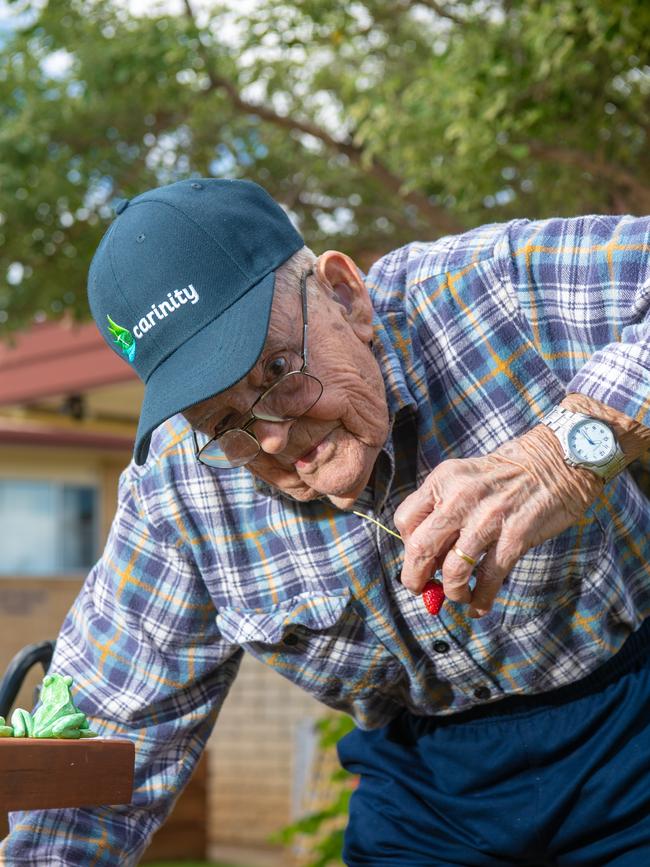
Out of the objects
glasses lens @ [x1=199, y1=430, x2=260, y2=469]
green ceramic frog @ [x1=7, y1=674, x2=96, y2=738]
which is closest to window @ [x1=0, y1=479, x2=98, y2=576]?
glasses lens @ [x1=199, y1=430, x2=260, y2=469]

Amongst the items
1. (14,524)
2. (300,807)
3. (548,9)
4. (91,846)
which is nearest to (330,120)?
(548,9)

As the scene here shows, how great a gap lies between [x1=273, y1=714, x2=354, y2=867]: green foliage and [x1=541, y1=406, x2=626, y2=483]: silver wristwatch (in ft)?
11.0

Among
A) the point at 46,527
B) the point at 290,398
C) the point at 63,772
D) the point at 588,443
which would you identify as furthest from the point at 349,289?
the point at 46,527

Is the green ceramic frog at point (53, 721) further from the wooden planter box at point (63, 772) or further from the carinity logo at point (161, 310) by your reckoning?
the carinity logo at point (161, 310)

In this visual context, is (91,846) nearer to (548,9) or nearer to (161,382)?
(161,382)

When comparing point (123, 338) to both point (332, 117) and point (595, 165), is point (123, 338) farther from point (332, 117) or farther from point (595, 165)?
point (332, 117)

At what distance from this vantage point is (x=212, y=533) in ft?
7.63

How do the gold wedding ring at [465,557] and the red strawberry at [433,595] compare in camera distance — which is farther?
the red strawberry at [433,595]

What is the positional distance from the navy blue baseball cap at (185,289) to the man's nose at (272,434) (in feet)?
0.52

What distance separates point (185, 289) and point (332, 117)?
578 cm

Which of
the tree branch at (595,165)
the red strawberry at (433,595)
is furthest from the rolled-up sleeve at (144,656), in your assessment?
the tree branch at (595,165)

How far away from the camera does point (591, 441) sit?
181 centimetres

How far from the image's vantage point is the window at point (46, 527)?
43.3 feet

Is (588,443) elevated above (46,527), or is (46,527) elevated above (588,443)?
(588,443)
